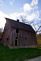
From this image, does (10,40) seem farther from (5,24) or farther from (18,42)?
(5,24)

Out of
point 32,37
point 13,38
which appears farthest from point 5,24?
point 32,37

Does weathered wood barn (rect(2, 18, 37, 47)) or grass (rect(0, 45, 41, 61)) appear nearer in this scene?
grass (rect(0, 45, 41, 61))

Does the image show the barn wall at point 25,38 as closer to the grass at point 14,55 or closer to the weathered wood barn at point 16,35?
the weathered wood barn at point 16,35

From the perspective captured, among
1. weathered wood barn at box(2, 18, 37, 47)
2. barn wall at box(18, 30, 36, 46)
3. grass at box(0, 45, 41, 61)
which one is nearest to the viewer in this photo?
grass at box(0, 45, 41, 61)

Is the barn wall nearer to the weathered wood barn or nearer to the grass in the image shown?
the weathered wood barn

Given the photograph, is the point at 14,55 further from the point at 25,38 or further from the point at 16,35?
the point at 25,38

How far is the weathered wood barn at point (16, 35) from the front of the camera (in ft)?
97.3

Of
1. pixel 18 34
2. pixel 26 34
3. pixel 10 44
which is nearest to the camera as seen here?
pixel 10 44

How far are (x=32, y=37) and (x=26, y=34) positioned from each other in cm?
256

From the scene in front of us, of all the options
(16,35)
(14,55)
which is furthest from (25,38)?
Result: (14,55)

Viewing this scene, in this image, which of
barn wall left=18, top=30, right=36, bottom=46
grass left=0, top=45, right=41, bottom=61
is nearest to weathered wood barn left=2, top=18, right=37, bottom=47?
barn wall left=18, top=30, right=36, bottom=46

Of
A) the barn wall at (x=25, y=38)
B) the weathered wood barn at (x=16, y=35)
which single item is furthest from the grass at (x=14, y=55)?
the barn wall at (x=25, y=38)

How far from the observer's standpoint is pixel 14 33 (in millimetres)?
30234

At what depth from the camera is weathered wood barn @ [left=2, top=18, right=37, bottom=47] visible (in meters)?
29.7
